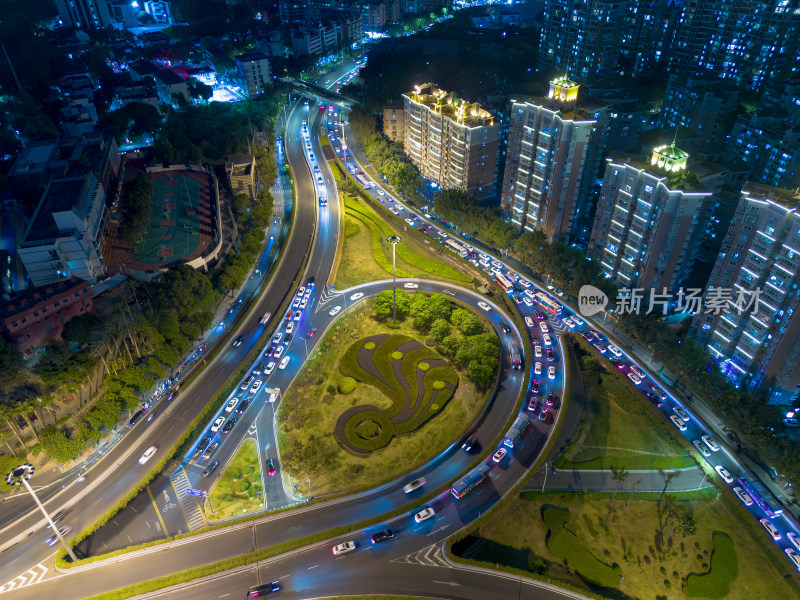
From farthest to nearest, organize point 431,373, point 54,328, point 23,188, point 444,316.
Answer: point 23,188, point 444,316, point 431,373, point 54,328

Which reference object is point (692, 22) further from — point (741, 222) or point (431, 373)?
point (431, 373)

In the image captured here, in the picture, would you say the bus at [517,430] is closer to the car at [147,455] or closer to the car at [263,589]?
the car at [263,589]

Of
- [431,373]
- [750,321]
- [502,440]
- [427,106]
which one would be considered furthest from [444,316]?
[427,106]

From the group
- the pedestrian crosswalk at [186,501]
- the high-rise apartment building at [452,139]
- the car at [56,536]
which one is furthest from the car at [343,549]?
the high-rise apartment building at [452,139]

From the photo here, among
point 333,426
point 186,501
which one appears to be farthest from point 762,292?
point 186,501

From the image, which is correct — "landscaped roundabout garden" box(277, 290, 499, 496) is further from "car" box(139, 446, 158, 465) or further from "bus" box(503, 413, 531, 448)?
"car" box(139, 446, 158, 465)
